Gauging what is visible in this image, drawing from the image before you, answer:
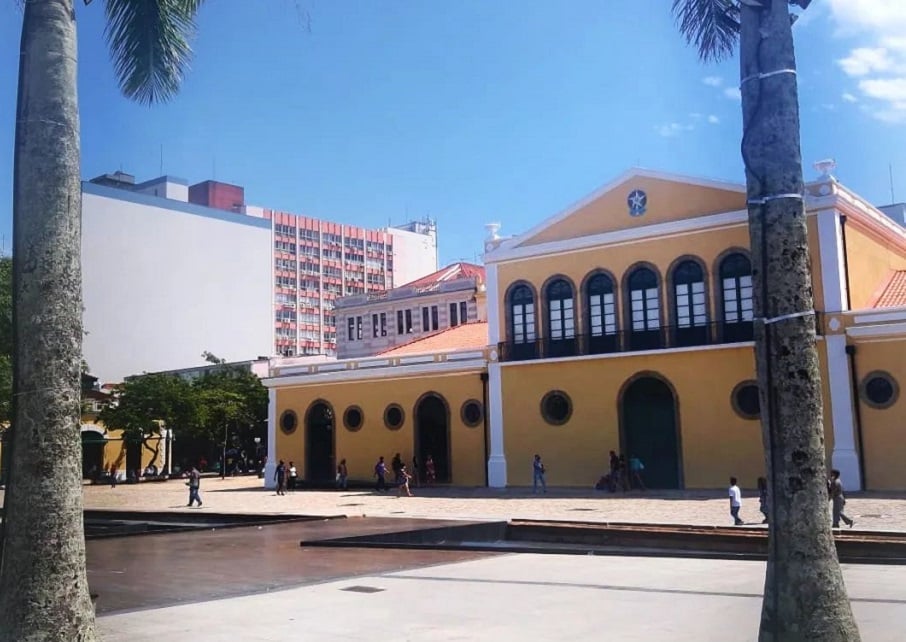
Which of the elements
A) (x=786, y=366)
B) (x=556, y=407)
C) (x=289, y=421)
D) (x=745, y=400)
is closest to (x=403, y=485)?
(x=556, y=407)

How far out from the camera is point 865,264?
30.6 meters

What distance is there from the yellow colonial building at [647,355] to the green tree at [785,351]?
22.9 meters

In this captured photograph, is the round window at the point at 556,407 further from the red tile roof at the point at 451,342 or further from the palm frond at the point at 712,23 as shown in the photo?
the palm frond at the point at 712,23

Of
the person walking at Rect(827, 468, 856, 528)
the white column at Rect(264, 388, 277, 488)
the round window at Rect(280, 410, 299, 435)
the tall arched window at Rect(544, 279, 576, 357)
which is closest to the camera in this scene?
the person walking at Rect(827, 468, 856, 528)

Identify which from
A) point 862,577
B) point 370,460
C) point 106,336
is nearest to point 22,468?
point 862,577

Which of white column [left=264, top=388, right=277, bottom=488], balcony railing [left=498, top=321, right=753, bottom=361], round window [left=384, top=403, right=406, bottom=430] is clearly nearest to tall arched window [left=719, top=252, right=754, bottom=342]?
balcony railing [left=498, top=321, right=753, bottom=361]

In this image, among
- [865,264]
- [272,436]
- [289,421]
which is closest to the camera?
[865,264]

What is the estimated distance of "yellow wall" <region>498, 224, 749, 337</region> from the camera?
3041cm

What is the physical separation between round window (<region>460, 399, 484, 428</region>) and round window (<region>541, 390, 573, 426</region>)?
2.69 metres

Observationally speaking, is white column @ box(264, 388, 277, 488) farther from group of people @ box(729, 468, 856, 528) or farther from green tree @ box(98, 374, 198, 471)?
group of people @ box(729, 468, 856, 528)

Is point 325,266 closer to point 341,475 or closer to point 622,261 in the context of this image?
point 341,475

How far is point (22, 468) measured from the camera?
669 centimetres

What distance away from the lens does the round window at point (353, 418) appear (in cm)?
3864

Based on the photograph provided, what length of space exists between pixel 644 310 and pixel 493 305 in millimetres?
5849
